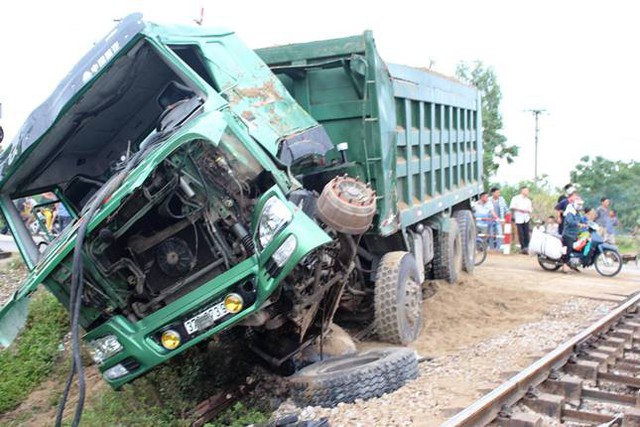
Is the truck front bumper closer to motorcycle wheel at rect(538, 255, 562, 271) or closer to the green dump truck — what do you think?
the green dump truck

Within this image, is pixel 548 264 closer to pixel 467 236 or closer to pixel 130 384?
pixel 467 236

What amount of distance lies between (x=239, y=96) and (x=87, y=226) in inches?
59.7

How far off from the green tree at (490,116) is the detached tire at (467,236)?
741 inches

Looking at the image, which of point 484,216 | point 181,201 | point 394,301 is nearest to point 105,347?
point 181,201

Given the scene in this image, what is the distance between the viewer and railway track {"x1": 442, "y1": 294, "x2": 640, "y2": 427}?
459cm

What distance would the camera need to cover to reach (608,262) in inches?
487

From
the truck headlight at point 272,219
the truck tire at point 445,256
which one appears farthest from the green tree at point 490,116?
the truck headlight at point 272,219

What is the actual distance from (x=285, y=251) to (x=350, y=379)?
142cm

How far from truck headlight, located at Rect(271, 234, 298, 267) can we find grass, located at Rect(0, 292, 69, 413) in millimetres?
3975

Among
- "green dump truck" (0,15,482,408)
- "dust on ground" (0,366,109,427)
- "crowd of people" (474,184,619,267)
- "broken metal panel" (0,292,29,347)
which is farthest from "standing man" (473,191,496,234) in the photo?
"broken metal panel" (0,292,29,347)

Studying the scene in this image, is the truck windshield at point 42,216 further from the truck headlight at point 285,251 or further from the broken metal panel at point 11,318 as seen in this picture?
the truck headlight at point 285,251

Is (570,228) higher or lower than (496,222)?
higher

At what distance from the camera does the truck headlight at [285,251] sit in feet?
14.4

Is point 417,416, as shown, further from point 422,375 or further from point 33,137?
point 33,137
